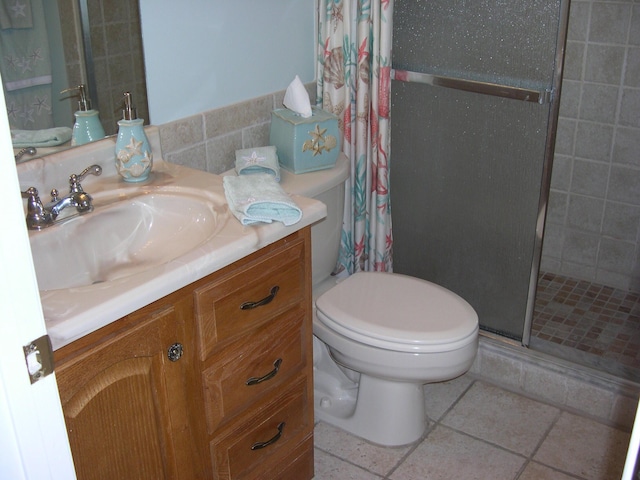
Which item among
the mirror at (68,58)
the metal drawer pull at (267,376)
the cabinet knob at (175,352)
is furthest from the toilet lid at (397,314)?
the mirror at (68,58)

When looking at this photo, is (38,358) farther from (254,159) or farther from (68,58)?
(254,159)

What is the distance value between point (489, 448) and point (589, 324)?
0.73 m

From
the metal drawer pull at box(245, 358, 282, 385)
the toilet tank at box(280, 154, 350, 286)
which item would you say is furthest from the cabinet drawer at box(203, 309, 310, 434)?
the toilet tank at box(280, 154, 350, 286)

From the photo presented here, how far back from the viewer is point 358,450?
223 centimetres

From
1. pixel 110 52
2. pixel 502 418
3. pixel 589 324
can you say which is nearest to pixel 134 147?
pixel 110 52

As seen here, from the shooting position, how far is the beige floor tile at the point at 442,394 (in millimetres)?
2393

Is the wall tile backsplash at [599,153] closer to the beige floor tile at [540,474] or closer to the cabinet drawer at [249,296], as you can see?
the cabinet drawer at [249,296]

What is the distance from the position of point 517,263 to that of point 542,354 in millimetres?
310

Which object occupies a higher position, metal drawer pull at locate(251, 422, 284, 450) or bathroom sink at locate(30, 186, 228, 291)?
bathroom sink at locate(30, 186, 228, 291)

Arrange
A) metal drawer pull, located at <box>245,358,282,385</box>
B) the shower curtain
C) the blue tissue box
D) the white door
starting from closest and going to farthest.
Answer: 1. the white door
2. the shower curtain
3. metal drawer pull, located at <box>245,358,282,385</box>
4. the blue tissue box

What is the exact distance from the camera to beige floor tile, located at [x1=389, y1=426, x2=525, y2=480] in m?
2.12

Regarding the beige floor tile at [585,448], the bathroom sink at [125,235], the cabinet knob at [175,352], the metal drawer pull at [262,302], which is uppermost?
the bathroom sink at [125,235]

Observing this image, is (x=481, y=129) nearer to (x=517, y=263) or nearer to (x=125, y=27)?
(x=517, y=263)

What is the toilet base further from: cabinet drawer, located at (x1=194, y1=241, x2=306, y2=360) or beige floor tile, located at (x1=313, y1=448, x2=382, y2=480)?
cabinet drawer, located at (x1=194, y1=241, x2=306, y2=360)
